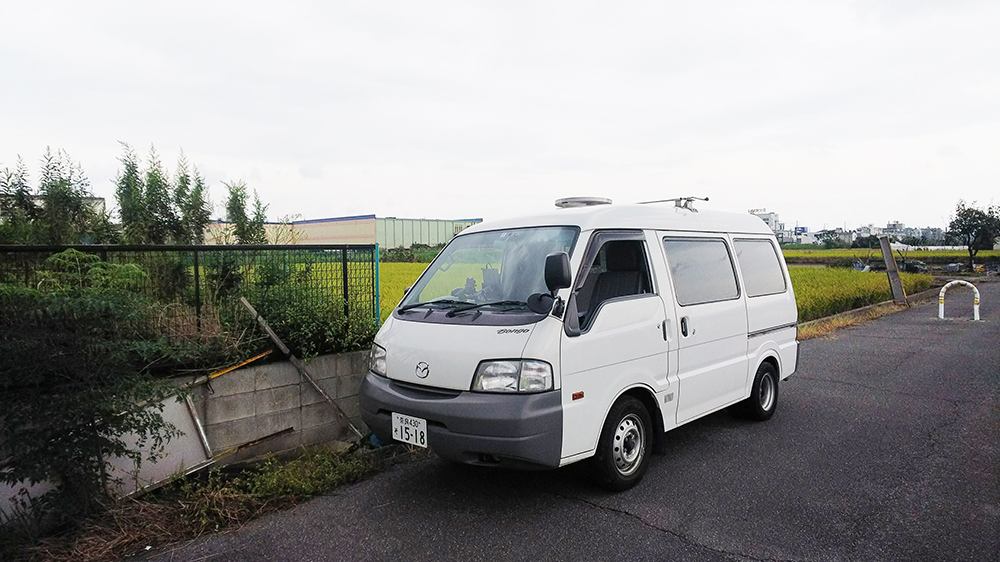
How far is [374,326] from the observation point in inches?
225

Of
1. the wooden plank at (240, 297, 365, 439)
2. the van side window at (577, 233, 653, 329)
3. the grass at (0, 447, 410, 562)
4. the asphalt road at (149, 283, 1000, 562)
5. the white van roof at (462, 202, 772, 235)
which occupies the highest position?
the white van roof at (462, 202, 772, 235)

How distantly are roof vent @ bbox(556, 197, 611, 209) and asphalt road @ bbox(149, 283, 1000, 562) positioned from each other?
2.20 metres

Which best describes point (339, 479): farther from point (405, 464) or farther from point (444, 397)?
point (444, 397)

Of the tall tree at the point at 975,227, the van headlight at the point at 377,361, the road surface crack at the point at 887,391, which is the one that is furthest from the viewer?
the tall tree at the point at 975,227

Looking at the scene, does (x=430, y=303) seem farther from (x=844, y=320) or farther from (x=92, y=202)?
(x=844, y=320)

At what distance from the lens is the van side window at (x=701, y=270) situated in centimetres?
485

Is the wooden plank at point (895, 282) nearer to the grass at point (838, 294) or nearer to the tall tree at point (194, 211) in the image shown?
the grass at point (838, 294)

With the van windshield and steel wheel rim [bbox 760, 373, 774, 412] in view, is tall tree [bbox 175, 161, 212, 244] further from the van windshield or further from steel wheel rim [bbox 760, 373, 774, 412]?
steel wheel rim [bbox 760, 373, 774, 412]

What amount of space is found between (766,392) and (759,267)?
1264mm

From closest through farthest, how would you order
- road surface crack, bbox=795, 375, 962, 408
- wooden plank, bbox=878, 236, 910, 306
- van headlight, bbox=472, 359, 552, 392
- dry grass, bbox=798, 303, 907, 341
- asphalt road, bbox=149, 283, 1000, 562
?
asphalt road, bbox=149, 283, 1000, 562 → van headlight, bbox=472, 359, 552, 392 → road surface crack, bbox=795, 375, 962, 408 → dry grass, bbox=798, 303, 907, 341 → wooden plank, bbox=878, 236, 910, 306

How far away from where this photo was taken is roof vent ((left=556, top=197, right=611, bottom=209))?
5.30m

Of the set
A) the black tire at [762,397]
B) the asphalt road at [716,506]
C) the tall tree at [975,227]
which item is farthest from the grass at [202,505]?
the tall tree at [975,227]

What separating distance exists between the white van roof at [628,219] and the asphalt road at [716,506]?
1.77 meters

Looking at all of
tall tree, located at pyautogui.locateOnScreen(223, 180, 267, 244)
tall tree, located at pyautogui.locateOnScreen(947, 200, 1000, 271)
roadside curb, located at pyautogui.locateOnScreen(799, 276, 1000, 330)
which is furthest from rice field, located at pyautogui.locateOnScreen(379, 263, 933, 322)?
tall tree, located at pyautogui.locateOnScreen(947, 200, 1000, 271)
